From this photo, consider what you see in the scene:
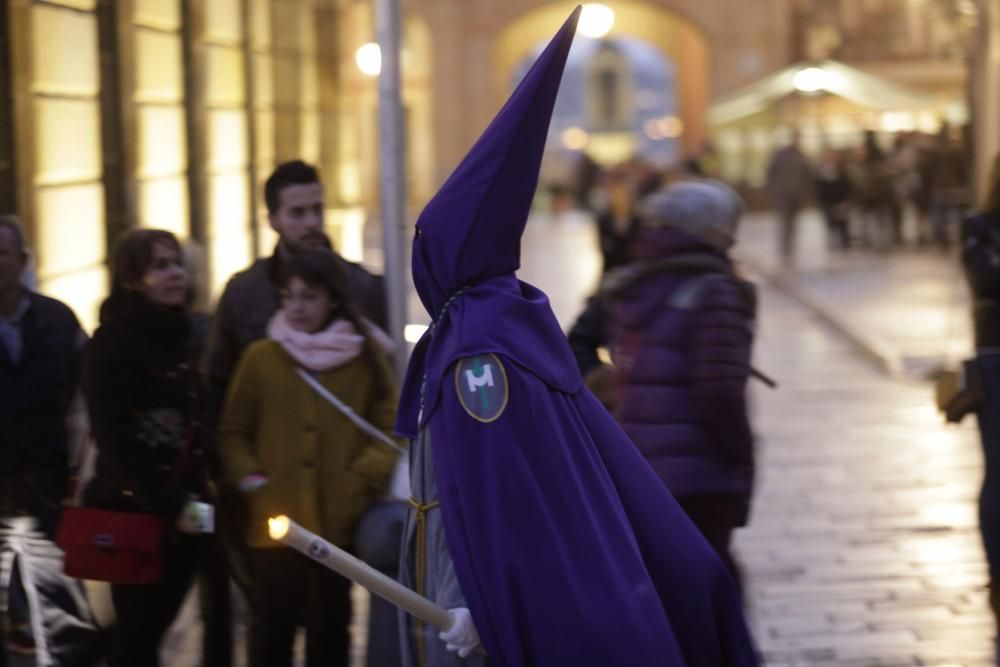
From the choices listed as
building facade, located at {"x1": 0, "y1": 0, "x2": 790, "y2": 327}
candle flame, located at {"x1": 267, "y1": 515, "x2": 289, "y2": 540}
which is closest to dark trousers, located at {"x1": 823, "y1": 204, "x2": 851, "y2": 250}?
building facade, located at {"x1": 0, "y1": 0, "x2": 790, "y2": 327}

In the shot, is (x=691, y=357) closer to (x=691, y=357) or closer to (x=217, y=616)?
(x=691, y=357)

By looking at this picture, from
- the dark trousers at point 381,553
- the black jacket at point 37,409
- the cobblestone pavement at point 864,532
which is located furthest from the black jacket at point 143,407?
the cobblestone pavement at point 864,532

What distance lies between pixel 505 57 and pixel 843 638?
4110 cm

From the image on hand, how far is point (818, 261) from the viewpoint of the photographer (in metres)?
26.0

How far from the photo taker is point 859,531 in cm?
849

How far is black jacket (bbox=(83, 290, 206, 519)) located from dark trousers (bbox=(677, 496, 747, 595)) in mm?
1409

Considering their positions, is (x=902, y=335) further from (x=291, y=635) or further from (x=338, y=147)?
(x=291, y=635)

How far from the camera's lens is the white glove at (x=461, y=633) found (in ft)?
10.7

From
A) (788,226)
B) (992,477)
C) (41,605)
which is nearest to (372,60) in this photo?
(992,477)

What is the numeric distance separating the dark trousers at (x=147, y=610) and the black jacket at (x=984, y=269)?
8.83 feet

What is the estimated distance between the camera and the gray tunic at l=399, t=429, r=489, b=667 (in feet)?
11.1

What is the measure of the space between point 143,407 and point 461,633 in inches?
78.2

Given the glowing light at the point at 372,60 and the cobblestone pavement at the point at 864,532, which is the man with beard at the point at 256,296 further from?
the cobblestone pavement at the point at 864,532

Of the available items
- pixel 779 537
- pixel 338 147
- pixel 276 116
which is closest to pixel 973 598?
pixel 779 537
